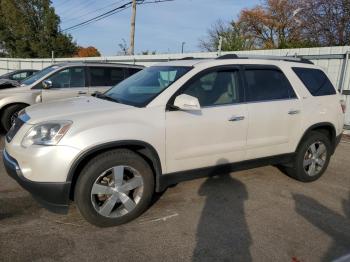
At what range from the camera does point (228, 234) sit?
12.1 ft

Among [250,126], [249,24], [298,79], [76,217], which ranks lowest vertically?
[76,217]

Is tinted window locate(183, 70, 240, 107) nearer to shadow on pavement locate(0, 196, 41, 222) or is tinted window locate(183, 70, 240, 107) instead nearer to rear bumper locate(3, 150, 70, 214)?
rear bumper locate(3, 150, 70, 214)

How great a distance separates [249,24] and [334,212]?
39818 mm

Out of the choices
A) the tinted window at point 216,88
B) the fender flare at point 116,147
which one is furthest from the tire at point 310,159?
the fender flare at point 116,147

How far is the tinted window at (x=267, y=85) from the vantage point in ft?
15.0

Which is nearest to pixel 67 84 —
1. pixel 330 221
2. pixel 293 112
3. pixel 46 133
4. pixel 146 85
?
pixel 146 85

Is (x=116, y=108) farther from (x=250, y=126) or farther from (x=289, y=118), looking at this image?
(x=289, y=118)

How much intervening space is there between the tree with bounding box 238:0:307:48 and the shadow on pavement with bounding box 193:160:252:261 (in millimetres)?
32488

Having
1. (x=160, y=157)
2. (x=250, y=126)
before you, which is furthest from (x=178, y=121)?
(x=250, y=126)

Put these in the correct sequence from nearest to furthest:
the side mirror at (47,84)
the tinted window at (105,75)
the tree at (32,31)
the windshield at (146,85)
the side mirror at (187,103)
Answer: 1. the side mirror at (187,103)
2. the windshield at (146,85)
3. the side mirror at (47,84)
4. the tinted window at (105,75)
5. the tree at (32,31)

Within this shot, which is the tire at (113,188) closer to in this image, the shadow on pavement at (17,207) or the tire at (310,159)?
the shadow on pavement at (17,207)

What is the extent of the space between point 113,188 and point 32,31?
48.7 meters

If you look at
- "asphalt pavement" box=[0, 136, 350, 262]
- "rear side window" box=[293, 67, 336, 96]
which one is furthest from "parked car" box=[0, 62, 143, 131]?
"rear side window" box=[293, 67, 336, 96]

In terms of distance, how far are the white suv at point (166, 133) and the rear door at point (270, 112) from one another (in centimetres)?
1
